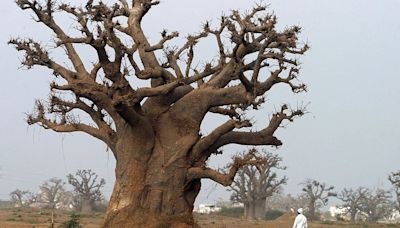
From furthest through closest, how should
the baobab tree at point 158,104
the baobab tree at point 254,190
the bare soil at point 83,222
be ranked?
1. the baobab tree at point 254,190
2. the bare soil at point 83,222
3. the baobab tree at point 158,104

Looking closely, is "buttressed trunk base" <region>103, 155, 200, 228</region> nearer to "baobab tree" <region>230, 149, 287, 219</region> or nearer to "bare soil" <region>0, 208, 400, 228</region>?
"bare soil" <region>0, 208, 400, 228</region>

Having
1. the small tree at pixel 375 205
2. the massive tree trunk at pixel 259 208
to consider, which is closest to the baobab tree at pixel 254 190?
the massive tree trunk at pixel 259 208

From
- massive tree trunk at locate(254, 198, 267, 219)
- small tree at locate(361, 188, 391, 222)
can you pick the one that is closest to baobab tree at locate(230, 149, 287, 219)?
massive tree trunk at locate(254, 198, 267, 219)

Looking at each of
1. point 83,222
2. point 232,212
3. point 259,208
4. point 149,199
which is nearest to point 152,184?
point 149,199

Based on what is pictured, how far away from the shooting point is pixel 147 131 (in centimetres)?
1297

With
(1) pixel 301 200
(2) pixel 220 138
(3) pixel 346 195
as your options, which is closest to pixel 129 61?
(2) pixel 220 138

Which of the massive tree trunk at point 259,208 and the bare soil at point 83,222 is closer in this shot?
the bare soil at point 83,222

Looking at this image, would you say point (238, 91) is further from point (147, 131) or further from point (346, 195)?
point (346, 195)

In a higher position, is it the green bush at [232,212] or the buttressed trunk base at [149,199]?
the green bush at [232,212]

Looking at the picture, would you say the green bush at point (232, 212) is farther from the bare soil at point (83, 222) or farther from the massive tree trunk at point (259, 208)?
the bare soil at point (83, 222)

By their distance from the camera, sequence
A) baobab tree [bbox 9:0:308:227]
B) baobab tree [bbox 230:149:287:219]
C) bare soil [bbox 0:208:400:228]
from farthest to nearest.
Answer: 1. baobab tree [bbox 230:149:287:219]
2. bare soil [bbox 0:208:400:228]
3. baobab tree [bbox 9:0:308:227]

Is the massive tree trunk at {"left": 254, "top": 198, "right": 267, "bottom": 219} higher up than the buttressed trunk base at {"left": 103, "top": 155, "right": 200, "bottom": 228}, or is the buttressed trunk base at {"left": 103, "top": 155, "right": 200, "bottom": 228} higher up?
the massive tree trunk at {"left": 254, "top": 198, "right": 267, "bottom": 219}

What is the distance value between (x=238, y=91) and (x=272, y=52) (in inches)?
45.8

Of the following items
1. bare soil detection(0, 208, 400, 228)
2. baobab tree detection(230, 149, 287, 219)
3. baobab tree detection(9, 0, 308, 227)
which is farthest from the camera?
baobab tree detection(230, 149, 287, 219)
